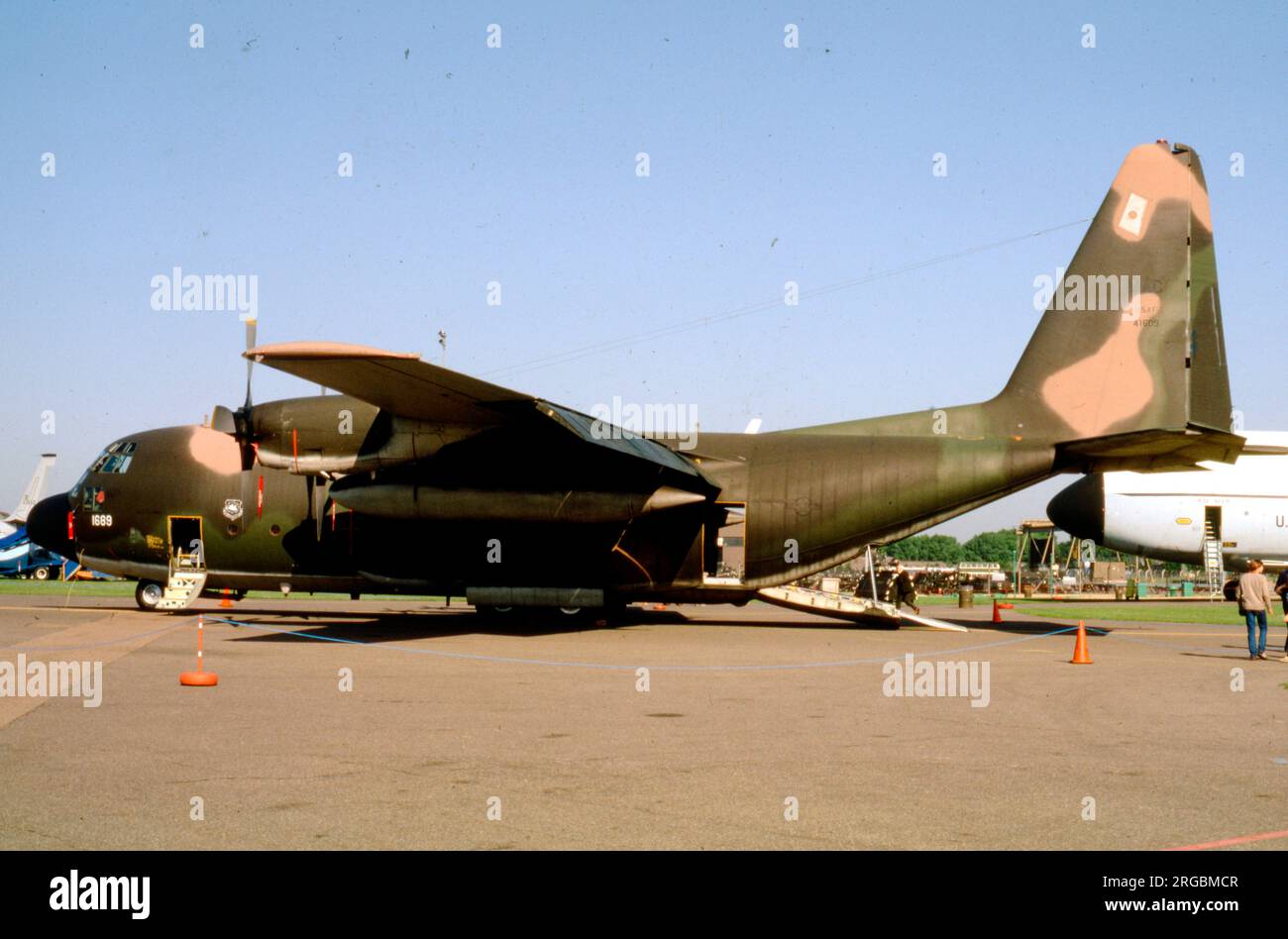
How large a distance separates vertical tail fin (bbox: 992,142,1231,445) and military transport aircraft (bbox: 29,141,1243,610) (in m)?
0.04

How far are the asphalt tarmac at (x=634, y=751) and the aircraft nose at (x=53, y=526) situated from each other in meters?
8.57

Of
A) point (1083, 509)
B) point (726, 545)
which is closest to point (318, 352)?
point (726, 545)

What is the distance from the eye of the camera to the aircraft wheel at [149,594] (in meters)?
26.1

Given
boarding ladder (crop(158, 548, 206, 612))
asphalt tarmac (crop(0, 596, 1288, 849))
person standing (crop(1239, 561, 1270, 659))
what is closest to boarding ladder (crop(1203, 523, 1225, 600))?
person standing (crop(1239, 561, 1270, 659))

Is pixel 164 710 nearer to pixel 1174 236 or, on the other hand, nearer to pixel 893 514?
pixel 893 514

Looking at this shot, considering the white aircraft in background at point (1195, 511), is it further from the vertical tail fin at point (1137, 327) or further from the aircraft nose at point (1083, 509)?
the vertical tail fin at point (1137, 327)

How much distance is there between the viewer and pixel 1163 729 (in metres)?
11.1

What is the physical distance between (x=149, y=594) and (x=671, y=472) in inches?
530

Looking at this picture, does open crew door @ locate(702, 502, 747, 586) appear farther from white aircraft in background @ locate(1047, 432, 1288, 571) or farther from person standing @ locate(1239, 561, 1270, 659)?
white aircraft in background @ locate(1047, 432, 1288, 571)

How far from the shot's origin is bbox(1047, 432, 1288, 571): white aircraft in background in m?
38.3

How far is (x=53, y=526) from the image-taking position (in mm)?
26141

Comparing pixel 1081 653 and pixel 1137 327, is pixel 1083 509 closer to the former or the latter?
pixel 1137 327

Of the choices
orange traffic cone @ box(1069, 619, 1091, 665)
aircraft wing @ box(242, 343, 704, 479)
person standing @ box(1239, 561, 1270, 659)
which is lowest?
orange traffic cone @ box(1069, 619, 1091, 665)

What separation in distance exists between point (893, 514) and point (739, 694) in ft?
34.3
